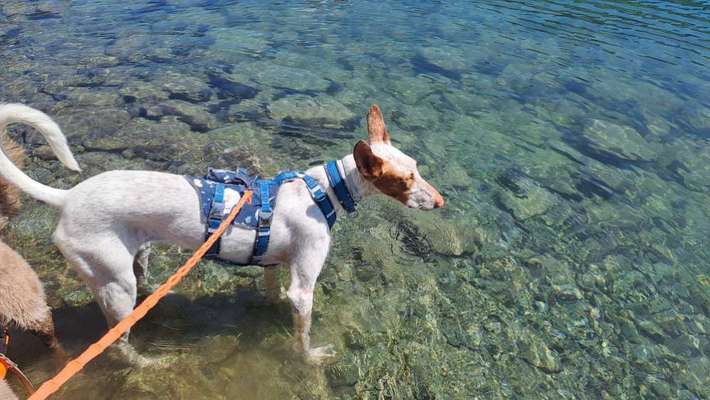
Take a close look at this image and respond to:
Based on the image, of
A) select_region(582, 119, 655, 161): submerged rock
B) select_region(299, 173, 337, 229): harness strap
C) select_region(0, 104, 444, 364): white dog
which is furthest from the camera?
select_region(582, 119, 655, 161): submerged rock

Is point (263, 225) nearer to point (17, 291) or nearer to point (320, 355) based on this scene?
point (320, 355)

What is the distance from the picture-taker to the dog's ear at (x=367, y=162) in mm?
3594

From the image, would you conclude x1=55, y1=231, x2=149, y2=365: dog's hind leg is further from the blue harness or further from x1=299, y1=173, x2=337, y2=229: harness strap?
x1=299, y1=173, x2=337, y2=229: harness strap

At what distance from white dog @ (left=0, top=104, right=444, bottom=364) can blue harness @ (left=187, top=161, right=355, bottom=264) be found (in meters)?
0.05

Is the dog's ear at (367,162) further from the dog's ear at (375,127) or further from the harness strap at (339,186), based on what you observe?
the dog's ear at (375,127)

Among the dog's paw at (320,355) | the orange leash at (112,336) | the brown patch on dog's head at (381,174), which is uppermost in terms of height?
the brown patch on dog's head at (381,174)

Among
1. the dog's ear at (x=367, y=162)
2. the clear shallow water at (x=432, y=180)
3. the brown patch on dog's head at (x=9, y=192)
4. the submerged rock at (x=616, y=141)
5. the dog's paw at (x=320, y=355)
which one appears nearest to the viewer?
the dog's ear at (x=367, y=162)

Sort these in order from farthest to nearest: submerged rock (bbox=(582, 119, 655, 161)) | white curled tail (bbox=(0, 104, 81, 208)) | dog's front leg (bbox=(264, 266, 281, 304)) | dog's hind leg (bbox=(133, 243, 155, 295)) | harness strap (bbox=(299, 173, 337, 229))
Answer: submerged rock (bbox=(582, 119, 655, 161))
dog's front leg (bbox=(264, 266, 281, 304))
dog's hind leg (bbox=(133, 243, 155, 295))
harness strap (bbox=(299, 173, 337, 229))
white curled tail (bbox=(0, 104, 81, 208))

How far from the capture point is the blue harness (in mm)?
3650

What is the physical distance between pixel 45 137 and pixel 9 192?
1.17 meters

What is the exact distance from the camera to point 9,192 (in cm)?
374

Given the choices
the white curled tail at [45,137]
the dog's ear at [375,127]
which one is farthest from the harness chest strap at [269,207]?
the white curled tail at [45,137]

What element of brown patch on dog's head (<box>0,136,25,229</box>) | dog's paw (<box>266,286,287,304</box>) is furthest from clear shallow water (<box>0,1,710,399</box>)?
brown patch on dog's head (<box>0,136,25,229</box>)

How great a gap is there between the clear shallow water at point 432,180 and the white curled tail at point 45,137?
1.67 metres
